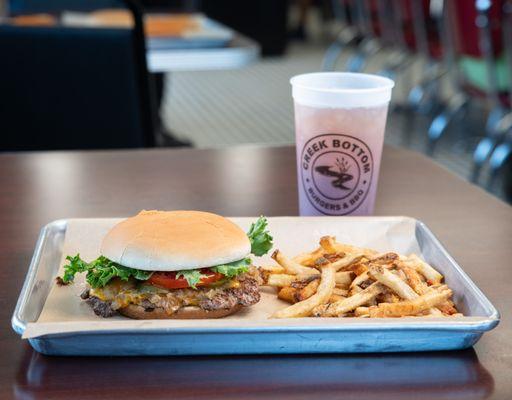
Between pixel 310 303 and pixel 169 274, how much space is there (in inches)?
5.2

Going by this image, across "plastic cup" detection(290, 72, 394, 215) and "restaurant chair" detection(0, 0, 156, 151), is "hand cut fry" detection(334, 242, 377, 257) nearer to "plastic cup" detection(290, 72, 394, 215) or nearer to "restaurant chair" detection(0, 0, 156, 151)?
"plastic cup" detection(290, 72, 394, 215)

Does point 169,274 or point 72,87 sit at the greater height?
point 169,274

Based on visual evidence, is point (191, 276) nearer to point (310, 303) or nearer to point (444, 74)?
point (310, 303)

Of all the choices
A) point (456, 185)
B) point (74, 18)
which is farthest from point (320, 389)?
point (74, 18)

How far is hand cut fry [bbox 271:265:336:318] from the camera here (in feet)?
2.48

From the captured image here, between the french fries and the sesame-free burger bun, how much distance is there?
0.06 m

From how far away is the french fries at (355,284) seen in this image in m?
0.75

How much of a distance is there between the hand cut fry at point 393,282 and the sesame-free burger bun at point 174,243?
0.41 ft

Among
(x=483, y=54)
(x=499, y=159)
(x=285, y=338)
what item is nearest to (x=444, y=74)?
(x=499, y=159)

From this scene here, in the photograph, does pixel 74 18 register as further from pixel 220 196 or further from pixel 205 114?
pixel 205 114

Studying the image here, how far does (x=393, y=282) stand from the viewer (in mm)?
774

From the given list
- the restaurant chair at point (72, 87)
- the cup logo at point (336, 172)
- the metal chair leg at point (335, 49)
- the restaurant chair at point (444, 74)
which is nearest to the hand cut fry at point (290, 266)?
the cup logo at point (336, 172)

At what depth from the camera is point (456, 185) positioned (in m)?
1.29

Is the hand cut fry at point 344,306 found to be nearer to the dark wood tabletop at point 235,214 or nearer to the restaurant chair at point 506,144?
the dark wood tabletop at point 235,214
